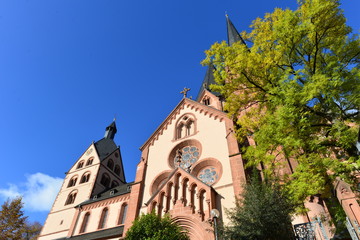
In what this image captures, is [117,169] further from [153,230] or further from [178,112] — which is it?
[153,230]

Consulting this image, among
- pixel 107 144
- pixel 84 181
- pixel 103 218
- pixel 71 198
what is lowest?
pixel 103 218

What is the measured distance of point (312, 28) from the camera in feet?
30.0

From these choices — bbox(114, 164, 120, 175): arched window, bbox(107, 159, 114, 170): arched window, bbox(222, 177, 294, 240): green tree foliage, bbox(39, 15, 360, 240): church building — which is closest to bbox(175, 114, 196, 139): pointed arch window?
bbox(39, 15, 360, 240): church building

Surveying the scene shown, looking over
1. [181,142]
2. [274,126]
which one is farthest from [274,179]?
[181,142]

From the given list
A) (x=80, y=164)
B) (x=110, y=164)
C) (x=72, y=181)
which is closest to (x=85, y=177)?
(x=72, y=181)

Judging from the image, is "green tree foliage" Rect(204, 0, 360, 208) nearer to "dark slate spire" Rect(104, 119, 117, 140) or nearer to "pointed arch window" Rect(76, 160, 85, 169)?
"pointed arch window" Rect(76, 160, 85, 169)

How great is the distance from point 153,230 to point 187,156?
7.94 metres

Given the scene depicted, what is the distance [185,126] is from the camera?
2194 cm

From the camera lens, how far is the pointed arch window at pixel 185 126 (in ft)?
69.5

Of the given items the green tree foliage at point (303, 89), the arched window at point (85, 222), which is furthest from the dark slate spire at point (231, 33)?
the arched window at point (85, 222)

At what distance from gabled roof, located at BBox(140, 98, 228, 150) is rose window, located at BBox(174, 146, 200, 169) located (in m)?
3.45

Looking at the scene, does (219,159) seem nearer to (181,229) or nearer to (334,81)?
(181,229)

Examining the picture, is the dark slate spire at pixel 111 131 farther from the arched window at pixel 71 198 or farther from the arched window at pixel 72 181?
the arched window at pixel 71 198

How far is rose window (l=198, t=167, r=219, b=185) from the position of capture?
16.6m
